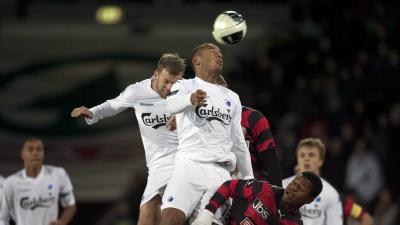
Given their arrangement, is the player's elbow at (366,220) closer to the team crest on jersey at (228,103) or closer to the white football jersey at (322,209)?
the white football jersey at (322,209)

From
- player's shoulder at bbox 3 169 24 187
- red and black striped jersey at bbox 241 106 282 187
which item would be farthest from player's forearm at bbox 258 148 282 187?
player's shoulder at bbox 3 169 24 187

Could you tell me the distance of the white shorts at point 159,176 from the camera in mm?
8633

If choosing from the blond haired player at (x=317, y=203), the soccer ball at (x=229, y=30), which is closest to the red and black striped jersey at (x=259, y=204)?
the soccer ball at (x=229, y=30)

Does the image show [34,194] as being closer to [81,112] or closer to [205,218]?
[81,112]

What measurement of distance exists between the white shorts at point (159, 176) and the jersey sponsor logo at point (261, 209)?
106cm

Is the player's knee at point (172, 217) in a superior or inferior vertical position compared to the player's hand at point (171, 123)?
inferior

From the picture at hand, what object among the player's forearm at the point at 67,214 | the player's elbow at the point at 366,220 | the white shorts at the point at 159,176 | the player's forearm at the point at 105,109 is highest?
the player's forearm at the point at 105,109

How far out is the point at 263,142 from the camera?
8.85m

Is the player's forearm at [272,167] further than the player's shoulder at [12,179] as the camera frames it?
No

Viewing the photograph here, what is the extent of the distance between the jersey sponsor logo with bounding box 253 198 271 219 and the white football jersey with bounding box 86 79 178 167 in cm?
119

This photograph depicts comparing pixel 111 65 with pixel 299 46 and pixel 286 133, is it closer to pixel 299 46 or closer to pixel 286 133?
pixel 299 46

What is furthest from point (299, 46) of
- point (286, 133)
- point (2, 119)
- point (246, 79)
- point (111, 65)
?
point (2, 119)

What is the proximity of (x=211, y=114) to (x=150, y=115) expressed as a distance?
1.08 meters

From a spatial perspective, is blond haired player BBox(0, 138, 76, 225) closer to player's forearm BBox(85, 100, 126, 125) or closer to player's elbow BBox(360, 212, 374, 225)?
player's forearm BBox(85, 100, 126, 125)
